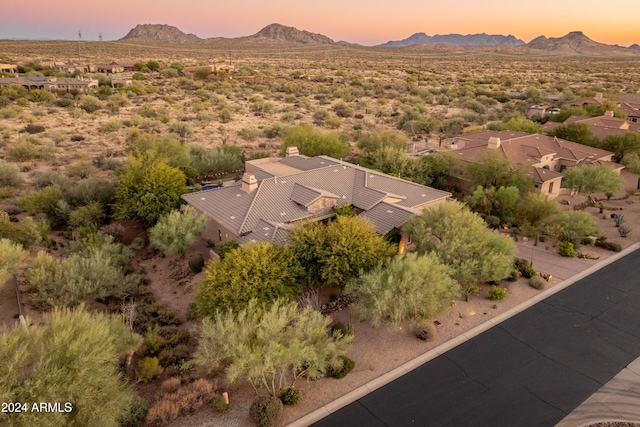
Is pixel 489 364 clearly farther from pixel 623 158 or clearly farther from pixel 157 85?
pixel 157 85

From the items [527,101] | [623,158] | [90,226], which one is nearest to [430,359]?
[90,226]

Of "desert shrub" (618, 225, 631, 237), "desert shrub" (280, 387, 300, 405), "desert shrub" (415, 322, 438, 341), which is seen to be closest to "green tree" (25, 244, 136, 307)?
"desert shrub" (280, 387, 300, 405)

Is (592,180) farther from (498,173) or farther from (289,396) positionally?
(289,396)

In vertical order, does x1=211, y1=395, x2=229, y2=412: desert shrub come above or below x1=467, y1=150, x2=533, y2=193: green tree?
below

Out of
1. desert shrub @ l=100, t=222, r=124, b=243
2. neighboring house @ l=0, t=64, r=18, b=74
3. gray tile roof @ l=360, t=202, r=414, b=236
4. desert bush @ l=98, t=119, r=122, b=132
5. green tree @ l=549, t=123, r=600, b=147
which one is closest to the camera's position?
gray tile roof @ l=360, t=202, r=414, b=236

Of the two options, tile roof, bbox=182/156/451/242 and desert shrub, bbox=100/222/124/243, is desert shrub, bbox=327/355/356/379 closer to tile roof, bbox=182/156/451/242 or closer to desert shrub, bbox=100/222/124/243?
tile roof, bbox=182/156/451/242

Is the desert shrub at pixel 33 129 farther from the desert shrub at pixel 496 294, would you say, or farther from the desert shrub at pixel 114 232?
the desert shrub at pixel 496 294

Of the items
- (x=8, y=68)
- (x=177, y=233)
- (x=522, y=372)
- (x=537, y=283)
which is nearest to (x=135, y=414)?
(x=177, y=233)

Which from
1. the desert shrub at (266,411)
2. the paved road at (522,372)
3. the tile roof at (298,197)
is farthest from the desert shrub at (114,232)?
the paved road at (522,372)
